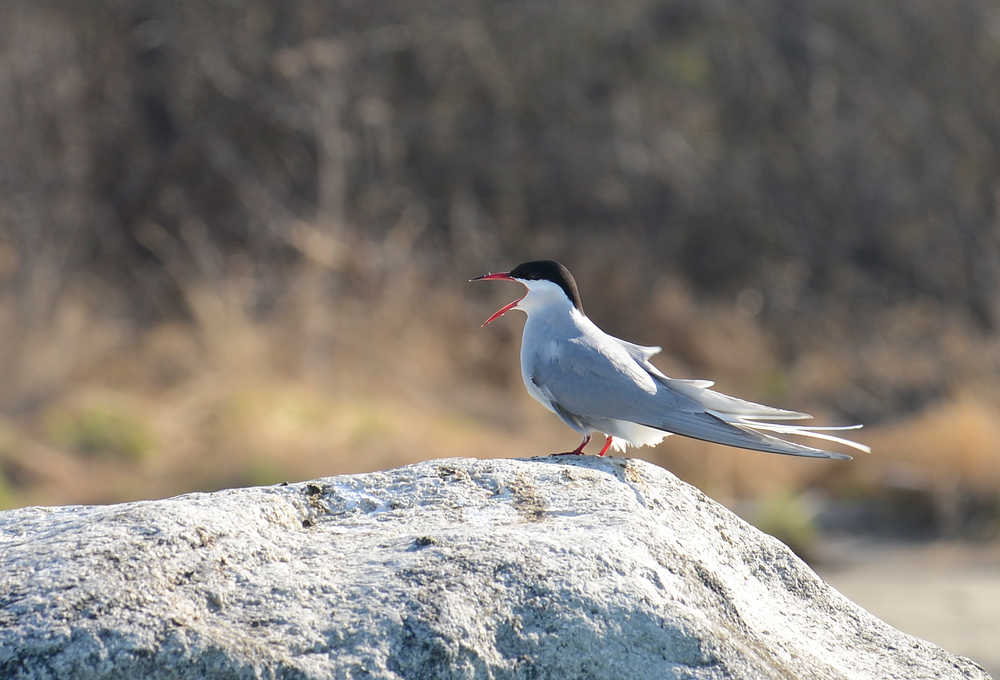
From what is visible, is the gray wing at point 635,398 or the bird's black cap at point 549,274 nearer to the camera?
the gray wing at point 635,398

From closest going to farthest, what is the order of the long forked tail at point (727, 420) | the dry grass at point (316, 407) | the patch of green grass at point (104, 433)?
the long forked tail at point (727, 420), the dry grass at point (316, 407), the patch of green grass at point (104, 433)

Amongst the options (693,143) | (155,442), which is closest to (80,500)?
(155,442)

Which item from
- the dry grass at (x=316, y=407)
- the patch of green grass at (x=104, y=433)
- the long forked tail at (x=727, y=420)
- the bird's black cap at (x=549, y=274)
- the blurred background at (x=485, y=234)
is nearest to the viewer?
the long forked tail at (x=727, y=420)

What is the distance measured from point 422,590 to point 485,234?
13668mm

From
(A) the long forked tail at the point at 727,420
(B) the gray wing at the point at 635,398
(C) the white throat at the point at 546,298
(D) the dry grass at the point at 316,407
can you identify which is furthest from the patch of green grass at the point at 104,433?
(A) the long forked tail at the point at 727,420

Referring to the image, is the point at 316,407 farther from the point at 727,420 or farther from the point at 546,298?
the point at 727,420

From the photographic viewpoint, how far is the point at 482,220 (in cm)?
1617

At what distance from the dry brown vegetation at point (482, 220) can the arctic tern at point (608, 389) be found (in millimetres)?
6083

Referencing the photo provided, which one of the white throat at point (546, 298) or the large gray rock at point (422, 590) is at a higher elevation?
the white throat at point (546, 298)

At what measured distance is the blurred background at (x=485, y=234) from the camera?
10219 mm

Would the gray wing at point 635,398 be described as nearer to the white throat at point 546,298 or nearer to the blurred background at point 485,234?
the white throat at point 546,298

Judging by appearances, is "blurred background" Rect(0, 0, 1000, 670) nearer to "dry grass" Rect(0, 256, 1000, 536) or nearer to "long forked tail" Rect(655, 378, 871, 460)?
"dry grass" Rect(0, 256, 1000, 536)

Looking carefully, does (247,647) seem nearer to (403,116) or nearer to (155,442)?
(155,442)

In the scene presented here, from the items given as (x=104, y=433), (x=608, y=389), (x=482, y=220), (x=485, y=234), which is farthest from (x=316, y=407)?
(x=608, y=389)
